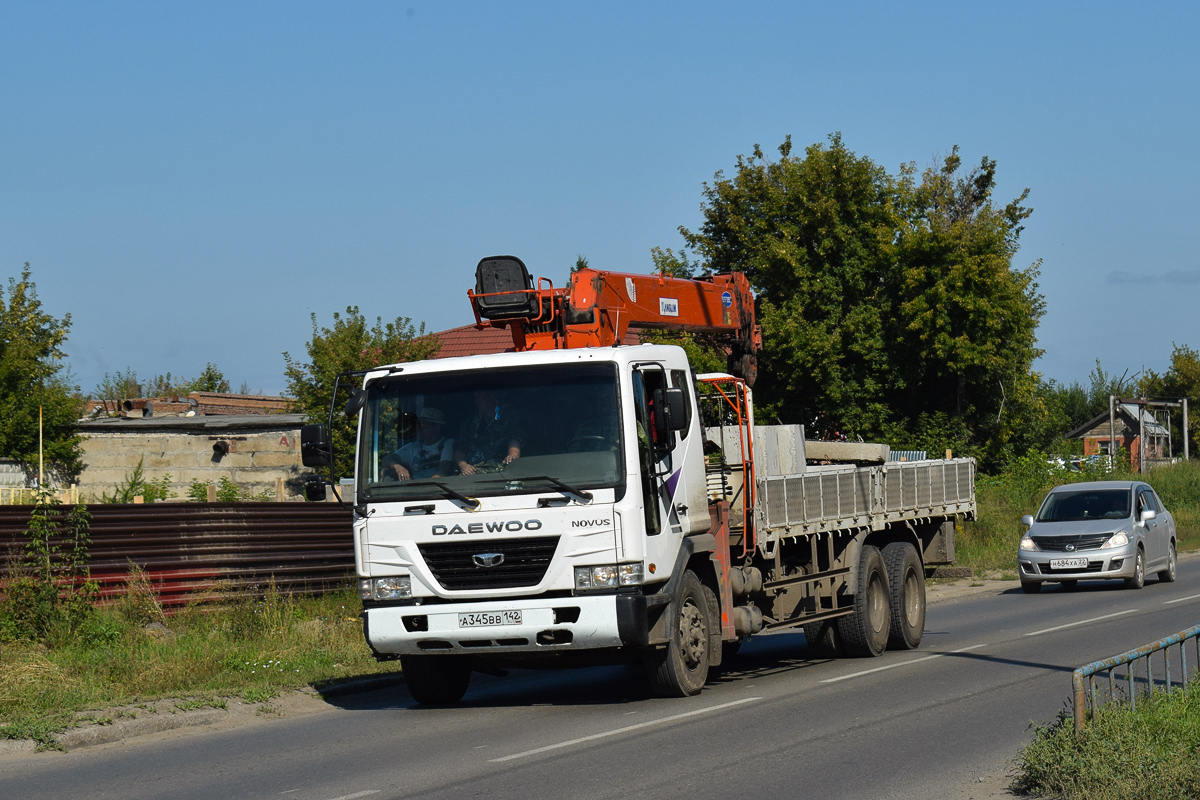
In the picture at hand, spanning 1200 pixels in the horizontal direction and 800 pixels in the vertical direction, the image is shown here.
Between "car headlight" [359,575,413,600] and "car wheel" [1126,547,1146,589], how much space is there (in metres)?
15.6

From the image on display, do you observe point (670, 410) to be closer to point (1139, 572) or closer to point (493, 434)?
point (493, 434)

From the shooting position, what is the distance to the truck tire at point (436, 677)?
444 inches

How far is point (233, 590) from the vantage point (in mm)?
16297

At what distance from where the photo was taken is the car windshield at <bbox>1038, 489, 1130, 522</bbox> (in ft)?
74.5

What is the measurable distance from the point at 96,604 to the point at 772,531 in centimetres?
770

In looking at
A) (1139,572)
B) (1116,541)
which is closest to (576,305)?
(1116,541)

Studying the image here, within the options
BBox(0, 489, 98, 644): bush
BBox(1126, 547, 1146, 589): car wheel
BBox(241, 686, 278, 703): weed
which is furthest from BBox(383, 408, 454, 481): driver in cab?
BBox(1126, 547, 1146, 589): car wheel

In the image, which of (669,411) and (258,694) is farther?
(258,694)

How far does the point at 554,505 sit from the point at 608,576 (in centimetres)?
66

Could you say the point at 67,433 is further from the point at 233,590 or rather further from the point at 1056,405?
the point at 1056,405

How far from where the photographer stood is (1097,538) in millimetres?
21797

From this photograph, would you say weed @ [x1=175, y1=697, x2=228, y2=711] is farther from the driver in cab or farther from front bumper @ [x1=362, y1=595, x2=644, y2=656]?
the driver in cab

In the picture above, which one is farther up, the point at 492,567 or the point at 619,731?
the point at 492,567

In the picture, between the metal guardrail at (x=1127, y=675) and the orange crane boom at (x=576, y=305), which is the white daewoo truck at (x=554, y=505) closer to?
the orange crane boom at (x=576, y=305)
